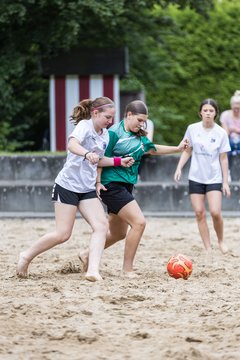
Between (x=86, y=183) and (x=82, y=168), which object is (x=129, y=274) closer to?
(x=86, y=183)

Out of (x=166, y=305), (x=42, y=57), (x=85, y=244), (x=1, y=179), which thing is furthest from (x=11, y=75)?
(x=166, y=305)

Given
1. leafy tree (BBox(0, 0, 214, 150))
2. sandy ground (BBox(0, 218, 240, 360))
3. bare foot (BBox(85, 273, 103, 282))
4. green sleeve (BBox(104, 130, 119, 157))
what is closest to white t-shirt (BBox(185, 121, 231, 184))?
sandy ground (BBox(0, 218, 240, 360))

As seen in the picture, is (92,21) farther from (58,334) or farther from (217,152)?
(58,334)

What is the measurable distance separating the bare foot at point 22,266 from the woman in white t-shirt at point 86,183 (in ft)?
0.43

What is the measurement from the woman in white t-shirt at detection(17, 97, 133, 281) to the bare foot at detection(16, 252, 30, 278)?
0.13 metres

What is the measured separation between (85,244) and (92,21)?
288 inches

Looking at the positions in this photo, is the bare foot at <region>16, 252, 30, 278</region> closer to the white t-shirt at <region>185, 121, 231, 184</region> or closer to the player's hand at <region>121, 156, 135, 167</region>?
the player's hand at <region>121, 156, 135, 167</region>

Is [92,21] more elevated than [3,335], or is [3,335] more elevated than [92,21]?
[92,21]

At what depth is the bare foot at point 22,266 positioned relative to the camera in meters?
9.09

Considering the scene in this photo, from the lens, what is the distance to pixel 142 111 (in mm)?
9125

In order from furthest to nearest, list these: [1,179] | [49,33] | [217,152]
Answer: [49,33], [1,179], [217,152]

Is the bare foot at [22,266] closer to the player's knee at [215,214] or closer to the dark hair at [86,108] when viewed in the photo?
the dark hair at [86,108]

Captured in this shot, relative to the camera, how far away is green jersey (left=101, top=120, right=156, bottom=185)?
30.3ft

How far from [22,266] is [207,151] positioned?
10.4 feet
